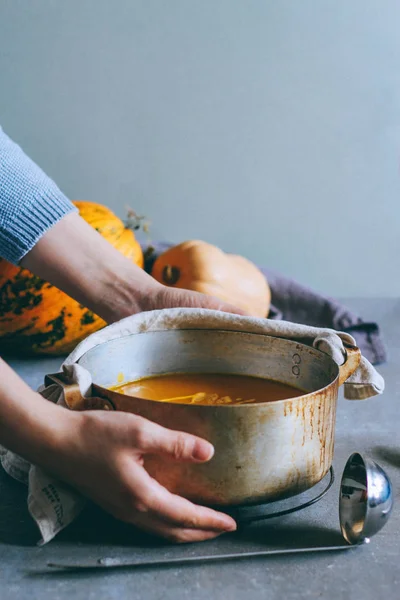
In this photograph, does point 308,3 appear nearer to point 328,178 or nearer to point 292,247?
point 328,178

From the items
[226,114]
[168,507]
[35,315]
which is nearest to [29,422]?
[168,507]

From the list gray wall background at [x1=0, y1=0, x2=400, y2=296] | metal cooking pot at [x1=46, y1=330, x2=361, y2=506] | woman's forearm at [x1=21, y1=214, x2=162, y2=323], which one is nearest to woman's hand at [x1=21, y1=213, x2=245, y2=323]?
woman's forearm at [x1=21, y1=214, x2=162, y2=323]

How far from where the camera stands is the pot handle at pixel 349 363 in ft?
2.68

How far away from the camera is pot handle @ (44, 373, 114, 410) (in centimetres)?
68

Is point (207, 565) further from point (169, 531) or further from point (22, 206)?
point (22, 206)

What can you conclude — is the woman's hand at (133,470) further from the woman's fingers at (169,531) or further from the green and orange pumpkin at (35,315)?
the green and orange pumpkin at (35,315)

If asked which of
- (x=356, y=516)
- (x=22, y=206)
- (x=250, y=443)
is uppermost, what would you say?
(x=22, y=206)

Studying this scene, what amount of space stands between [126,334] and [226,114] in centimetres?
110

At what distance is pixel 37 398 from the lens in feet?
2.21

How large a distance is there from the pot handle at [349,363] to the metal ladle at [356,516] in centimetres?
14

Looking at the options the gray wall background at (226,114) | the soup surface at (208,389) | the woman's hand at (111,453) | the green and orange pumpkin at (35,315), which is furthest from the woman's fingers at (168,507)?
the gray wall background at (226,114)

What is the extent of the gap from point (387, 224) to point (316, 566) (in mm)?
1405

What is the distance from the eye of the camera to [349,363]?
0.82 m

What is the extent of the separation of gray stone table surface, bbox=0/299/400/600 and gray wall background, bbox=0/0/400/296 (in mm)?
1187
